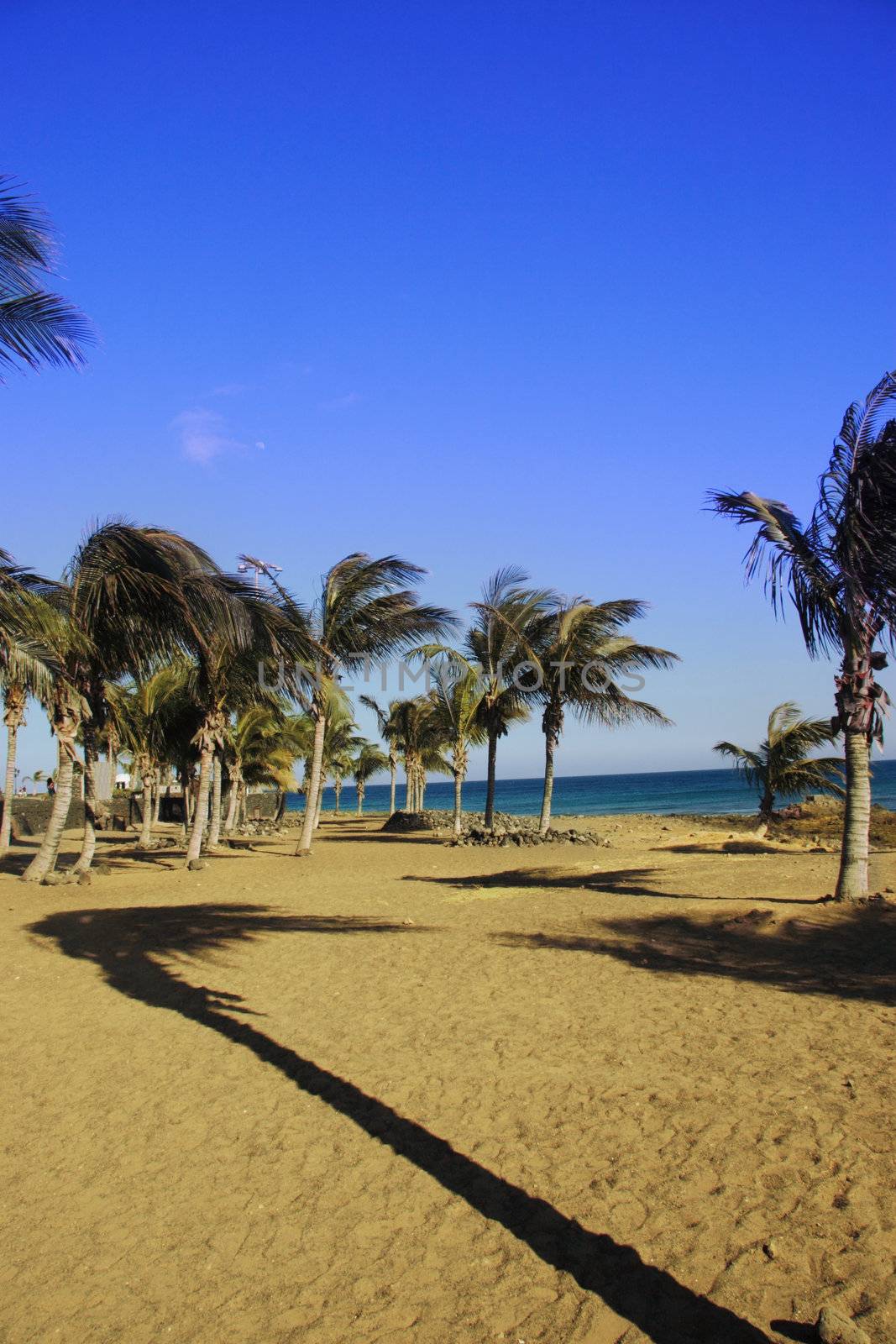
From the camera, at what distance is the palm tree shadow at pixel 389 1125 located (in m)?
3.14

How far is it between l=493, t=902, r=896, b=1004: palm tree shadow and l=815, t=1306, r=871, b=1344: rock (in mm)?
4014

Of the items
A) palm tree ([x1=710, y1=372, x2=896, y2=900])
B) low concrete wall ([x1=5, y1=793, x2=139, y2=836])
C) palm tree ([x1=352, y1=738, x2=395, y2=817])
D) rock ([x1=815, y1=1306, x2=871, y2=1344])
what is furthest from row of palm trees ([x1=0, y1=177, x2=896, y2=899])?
palm tree ([x1=352, y1=738, x2=395, y2=817])

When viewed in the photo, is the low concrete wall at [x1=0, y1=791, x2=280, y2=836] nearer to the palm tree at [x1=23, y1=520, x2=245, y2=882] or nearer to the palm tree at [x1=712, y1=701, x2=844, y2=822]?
the palm tree at [x1=23, y1=520, x2=245, y2=882]

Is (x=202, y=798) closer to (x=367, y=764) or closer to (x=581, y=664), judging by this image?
(x=581, y=664)

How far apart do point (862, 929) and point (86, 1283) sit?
7652 millimetres

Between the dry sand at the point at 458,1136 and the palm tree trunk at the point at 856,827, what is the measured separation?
18.1 inches

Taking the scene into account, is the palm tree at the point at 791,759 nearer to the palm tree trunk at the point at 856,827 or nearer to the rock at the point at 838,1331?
the palm tree trunk at the point at 856,827

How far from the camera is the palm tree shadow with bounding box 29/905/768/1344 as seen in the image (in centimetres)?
314

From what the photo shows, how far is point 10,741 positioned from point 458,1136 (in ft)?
65.6

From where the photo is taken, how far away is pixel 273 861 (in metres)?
18.4

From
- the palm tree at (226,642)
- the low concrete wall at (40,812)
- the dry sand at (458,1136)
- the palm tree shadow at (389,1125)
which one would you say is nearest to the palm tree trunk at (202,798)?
the palm tree at (226,642)

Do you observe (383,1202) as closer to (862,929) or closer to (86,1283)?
(86,1283)

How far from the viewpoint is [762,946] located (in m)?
8.33

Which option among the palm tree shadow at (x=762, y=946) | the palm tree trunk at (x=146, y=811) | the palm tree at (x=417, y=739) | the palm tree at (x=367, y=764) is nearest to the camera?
the palm tree shadow at (x=762, y=946)
